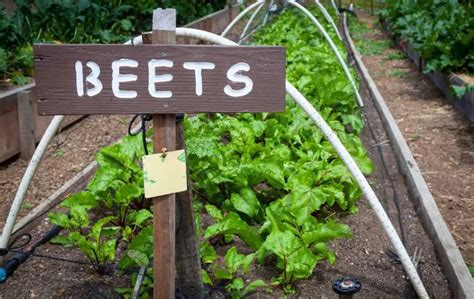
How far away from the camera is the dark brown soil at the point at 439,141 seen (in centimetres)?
431

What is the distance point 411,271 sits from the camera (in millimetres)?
2758

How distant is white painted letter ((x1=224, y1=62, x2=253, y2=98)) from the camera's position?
2254 millimetres

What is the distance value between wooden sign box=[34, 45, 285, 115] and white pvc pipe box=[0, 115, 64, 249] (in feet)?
1.74

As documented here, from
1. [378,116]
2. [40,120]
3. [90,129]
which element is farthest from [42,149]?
[378,116]

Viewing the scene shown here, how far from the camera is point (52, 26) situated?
8.09 meters

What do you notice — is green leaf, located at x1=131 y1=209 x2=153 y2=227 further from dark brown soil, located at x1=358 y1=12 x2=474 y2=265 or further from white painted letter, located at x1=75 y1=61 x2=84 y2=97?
dark brown soil, located at x1=358 y1=12 x2=474 y2=265

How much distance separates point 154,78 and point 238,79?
1.01 ft

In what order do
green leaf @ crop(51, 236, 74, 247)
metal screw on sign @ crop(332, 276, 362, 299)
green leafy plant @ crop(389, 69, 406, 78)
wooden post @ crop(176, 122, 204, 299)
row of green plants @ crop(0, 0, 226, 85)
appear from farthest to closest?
green leafy plant @ crop(389, 69, 406, 78) → row of green plants @ crop(0, 0, 226, 85) → green leaf @ crop(51, 236, 74, 247) → wooden post @ crop(176, 122, 204, 299) → metal screw on sign @ crop(332, 276, 362, 299)

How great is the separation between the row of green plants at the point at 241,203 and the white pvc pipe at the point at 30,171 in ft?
0.92

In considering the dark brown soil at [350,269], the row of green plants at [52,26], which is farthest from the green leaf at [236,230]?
the row of green plants at [52,26]

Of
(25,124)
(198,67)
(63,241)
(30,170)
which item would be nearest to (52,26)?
(25,124)

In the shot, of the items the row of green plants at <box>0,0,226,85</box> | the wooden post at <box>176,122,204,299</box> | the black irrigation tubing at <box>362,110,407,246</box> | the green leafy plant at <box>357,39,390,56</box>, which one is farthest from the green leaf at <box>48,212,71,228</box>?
the green leafy plant at <box>357,39,390,56</box>

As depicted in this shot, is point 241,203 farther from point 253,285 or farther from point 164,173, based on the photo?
point 164,173

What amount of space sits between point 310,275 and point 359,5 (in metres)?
27.7
